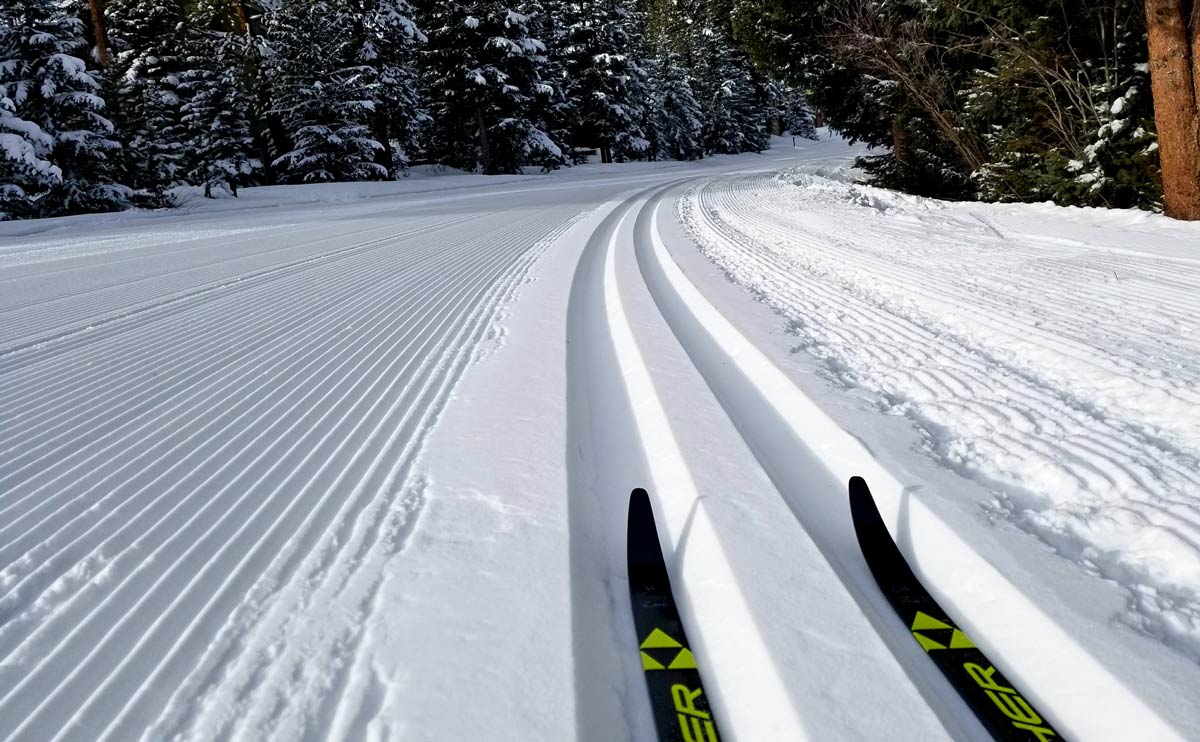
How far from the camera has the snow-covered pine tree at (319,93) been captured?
2706cm

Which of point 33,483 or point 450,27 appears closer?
point 33,483

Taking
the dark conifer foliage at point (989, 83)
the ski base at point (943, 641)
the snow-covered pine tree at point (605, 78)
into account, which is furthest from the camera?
the snow-covered pine tree at point (605, 78)

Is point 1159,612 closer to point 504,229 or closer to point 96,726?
point 96,726

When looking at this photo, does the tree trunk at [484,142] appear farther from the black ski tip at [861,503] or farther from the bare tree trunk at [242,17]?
the black ski tip at [861,503]

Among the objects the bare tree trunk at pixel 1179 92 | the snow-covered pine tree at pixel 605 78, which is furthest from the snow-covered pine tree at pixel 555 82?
the bare tree trunk at pixel 1179 92

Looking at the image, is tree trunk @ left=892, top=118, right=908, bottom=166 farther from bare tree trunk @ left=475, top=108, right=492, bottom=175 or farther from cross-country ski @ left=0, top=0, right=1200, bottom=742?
bare tree trunk @ left=475, top=108, right=492, bottom=175

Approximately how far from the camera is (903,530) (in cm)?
248

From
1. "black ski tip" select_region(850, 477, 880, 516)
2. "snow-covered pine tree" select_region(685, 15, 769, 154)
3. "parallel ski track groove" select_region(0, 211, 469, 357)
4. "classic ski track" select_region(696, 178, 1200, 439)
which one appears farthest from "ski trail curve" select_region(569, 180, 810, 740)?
"snow-covered pine tree" select_region(685, 15, 769, 154)

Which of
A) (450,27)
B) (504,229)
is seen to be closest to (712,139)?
(450,27)

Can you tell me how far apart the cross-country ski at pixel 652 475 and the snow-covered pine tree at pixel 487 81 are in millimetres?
23564

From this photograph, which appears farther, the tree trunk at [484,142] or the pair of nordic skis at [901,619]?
the tree trunk at [484,142]

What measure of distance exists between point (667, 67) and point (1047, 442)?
51020mm

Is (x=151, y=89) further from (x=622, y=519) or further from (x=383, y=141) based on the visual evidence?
(x=622, y=519)

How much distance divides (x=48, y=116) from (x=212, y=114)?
26.7 ft
